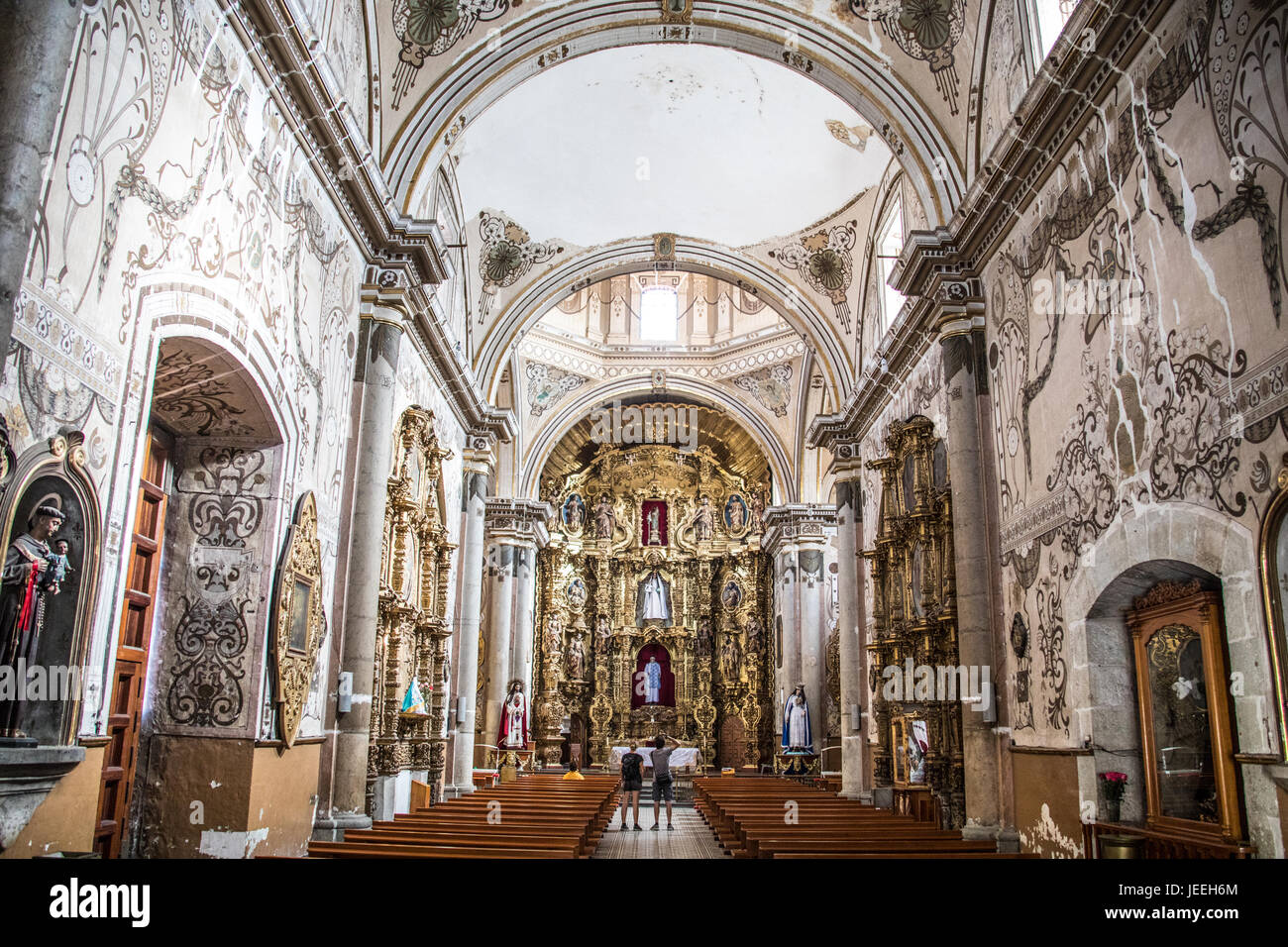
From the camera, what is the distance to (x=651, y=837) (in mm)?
14500

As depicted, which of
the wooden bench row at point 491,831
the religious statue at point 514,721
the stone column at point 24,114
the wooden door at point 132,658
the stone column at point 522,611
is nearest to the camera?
the stone column at point 24,114

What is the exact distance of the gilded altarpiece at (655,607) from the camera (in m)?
28.6

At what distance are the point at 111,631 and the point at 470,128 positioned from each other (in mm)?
11598

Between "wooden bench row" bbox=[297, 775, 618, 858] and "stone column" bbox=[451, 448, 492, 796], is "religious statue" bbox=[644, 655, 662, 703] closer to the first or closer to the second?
"stone column" bbox=[451, 448, 492, 796]

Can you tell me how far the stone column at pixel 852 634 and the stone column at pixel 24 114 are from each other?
13.7m

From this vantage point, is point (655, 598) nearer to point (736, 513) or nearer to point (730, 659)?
point (730, 659)

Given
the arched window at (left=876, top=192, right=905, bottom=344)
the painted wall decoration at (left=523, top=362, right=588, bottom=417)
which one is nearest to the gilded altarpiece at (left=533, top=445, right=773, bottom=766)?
the painted wall decoration at (left=523, top=362, right=588, bottom=417)

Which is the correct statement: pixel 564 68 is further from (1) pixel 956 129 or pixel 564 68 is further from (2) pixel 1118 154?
(2) pixel 1118 154

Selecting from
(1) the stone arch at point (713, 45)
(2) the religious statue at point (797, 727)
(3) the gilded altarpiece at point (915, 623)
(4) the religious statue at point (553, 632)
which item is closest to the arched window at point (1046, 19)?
(1) the stone arch at point (713, 45)

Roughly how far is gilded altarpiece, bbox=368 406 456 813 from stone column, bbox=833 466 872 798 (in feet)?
22.8

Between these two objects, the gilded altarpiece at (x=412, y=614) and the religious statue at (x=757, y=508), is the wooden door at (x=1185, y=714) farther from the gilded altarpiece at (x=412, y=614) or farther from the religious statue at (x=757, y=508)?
the religious statue at (x=757, y=508)

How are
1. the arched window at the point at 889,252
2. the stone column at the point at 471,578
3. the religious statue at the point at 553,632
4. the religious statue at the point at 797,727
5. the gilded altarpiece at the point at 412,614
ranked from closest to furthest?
the gilded altarpiece at the point at 412,614 < the arched window at the point at 889,252 < the stone column at the point at 471,578 < the religious statue at the point at 797,727 < the religious statue at the point at 553,632

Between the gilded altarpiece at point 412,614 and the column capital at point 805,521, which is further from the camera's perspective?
the column capital at point 805,521

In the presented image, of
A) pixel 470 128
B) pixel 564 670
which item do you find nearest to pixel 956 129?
pixel 470 128
